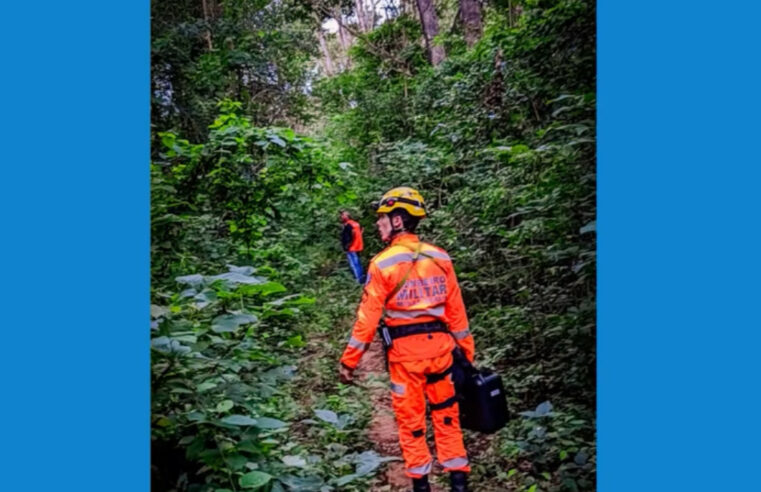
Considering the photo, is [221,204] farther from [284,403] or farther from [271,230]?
[284,403]

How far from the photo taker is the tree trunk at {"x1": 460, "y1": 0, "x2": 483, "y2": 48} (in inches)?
109

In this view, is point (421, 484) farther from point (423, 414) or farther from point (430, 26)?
point (430, 26)

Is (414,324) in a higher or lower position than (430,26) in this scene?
lower

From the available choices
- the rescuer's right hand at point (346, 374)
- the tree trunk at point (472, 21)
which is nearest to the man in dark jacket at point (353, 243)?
the rescuer's right hand at point (346, 374)

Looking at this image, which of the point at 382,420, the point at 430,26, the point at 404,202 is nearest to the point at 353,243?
the point at 404,202

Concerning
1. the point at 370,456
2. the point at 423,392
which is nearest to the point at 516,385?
the point at 423,392

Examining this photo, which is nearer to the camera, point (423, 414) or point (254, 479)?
point (254, 479)

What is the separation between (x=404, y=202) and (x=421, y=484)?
119 centimetres

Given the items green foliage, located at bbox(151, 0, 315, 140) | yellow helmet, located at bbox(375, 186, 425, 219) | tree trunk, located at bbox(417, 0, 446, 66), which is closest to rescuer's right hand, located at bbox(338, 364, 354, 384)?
yellow helmet, located at bbox(375, 186, 425, 219)

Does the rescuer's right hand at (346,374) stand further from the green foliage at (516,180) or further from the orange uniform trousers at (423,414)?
the green foliage at (516,180)

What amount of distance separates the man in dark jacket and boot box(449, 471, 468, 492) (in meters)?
0.90

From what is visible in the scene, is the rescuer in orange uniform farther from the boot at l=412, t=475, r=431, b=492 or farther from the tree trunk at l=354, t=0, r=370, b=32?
the tree trunk at l=354, t=0, r=370, b=32

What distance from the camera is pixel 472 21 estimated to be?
2.77 metres

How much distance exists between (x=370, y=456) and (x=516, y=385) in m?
0.69
